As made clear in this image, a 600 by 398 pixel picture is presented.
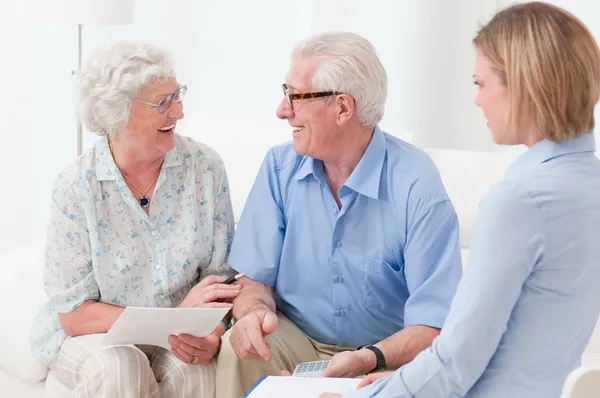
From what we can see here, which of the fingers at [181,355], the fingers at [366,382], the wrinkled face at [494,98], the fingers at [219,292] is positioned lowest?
the fingers at [181,355]

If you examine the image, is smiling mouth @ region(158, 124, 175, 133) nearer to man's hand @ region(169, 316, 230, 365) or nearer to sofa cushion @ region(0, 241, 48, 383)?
man's hand @ region(169, 316, 230, 365)

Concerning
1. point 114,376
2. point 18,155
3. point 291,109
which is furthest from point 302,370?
point 18,155

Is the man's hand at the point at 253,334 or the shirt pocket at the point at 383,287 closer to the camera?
the man's hand at the point at 253,334

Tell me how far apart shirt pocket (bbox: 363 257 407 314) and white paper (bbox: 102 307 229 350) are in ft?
1.25

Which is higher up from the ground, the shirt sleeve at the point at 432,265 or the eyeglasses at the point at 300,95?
the eyeglasses at the point at 300,95

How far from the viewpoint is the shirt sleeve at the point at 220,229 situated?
2.52 metres

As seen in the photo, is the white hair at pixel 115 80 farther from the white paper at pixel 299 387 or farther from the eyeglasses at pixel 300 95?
the white paper at pixel 299 387

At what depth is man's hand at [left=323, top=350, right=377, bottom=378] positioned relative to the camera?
2.12 metres

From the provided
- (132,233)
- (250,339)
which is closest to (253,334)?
(250,339)

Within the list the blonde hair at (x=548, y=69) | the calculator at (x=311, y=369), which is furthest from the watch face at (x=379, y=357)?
the blonde hair at (x=548, y=69)

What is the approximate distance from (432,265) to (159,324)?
2.13ft

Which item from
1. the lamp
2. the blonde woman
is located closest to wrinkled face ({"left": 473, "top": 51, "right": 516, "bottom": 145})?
the blonde woman

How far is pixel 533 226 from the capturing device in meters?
1.48

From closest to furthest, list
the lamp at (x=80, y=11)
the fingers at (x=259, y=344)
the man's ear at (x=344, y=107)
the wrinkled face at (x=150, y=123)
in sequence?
1. the fingers at (x=259, y=344)
2. the man's ear at (x=344, y=107)
3. the wrinkled face at (x=150, y=123)
4. the lamp at (x=80, y=11)
